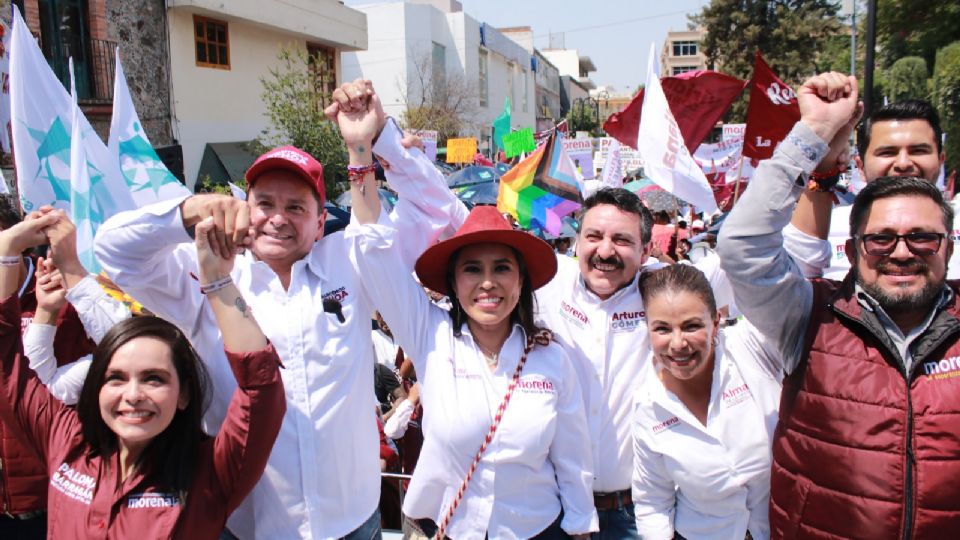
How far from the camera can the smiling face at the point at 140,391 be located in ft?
6.64

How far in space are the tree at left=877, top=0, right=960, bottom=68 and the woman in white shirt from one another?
19358 millimetres

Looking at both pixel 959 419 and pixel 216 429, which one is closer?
pixel 959 419

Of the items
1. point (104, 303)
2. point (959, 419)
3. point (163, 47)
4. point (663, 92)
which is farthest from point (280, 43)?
point (959, 419)

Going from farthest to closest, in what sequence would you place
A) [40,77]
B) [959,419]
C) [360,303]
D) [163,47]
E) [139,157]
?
[163,47] → [139,157] → [40,77] → [360,303] → [959,419]

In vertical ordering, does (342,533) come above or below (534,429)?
below

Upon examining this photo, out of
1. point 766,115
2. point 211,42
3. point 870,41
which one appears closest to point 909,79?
point 870,41

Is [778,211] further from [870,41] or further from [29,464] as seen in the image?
[870,41]

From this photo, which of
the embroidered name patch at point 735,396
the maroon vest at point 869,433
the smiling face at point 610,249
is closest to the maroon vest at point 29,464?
the smiling face at point 610,249

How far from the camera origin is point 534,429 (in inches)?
88.4

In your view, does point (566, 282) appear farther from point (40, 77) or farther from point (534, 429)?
point (40, 77)

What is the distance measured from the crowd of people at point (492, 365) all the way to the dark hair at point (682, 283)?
0.01 m

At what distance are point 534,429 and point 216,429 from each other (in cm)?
102

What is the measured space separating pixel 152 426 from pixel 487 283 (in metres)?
1.09

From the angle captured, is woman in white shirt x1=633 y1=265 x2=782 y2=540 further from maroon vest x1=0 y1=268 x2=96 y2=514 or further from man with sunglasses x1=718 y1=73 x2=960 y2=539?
maroon vest x1=0 y1=268 x2=96 y2=514
